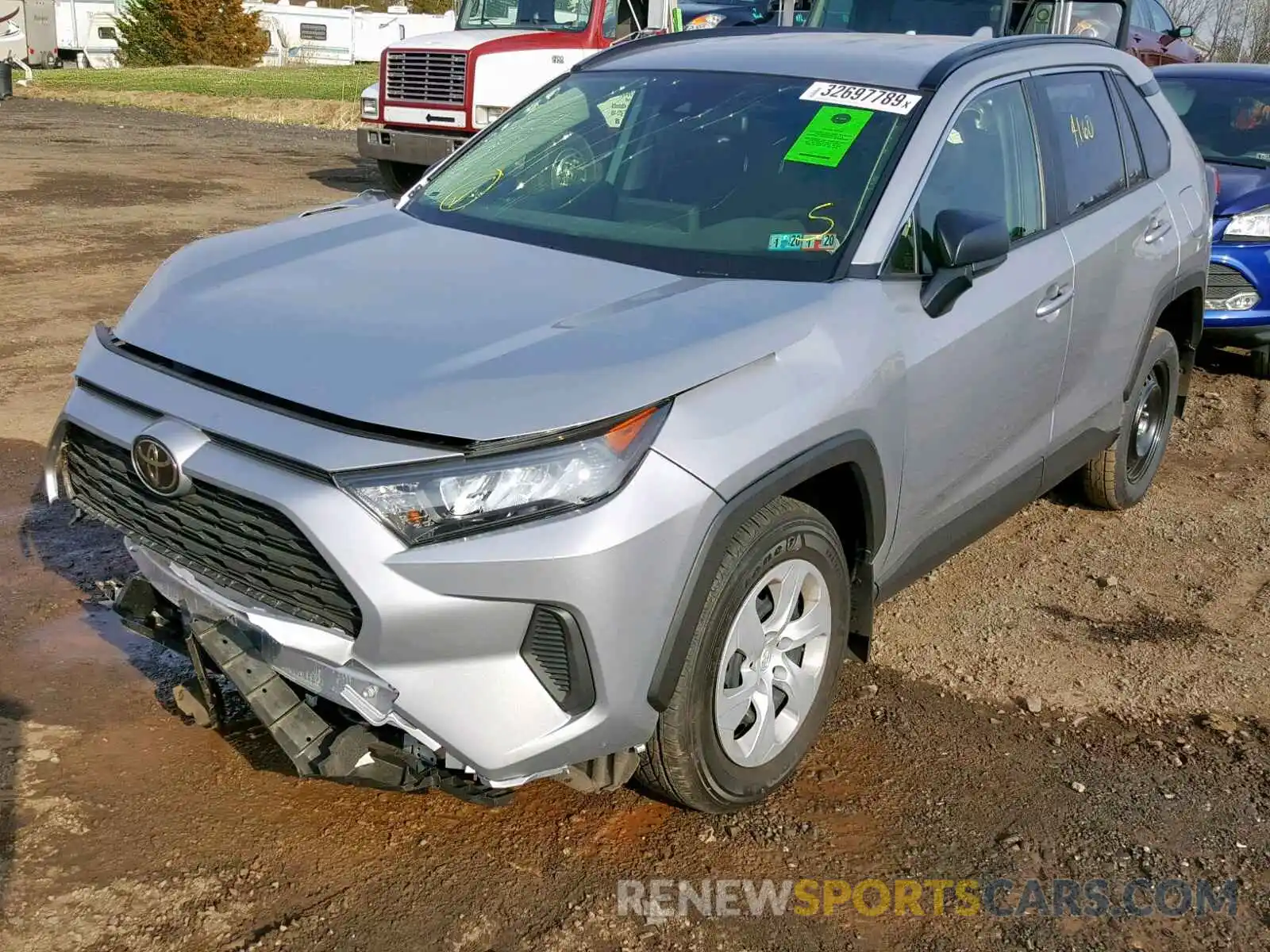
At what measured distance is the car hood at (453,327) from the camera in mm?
2564

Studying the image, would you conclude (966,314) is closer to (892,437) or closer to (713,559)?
(892,437)

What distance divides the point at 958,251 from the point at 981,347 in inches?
15.9

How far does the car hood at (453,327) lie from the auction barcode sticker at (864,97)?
2.54 ft

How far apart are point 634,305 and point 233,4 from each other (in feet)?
138

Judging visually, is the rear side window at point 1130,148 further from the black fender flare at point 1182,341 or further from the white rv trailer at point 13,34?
the white rv trailer at point 13,34

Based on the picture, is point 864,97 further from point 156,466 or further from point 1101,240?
point 156,466

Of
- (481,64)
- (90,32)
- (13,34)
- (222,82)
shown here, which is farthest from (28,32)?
(481,64)

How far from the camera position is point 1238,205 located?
7141mm

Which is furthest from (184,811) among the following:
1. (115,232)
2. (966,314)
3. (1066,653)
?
(115,232)

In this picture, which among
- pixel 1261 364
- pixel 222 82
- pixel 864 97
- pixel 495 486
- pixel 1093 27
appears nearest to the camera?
pixel 495 486

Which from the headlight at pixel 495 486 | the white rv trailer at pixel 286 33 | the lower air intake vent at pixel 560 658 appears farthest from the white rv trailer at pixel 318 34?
the lower air intake vent at pixel 560 658

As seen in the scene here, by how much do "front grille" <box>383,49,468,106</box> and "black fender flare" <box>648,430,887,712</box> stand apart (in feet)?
33.6

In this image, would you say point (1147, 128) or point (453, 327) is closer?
point (453, 327)

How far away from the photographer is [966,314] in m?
3.51
